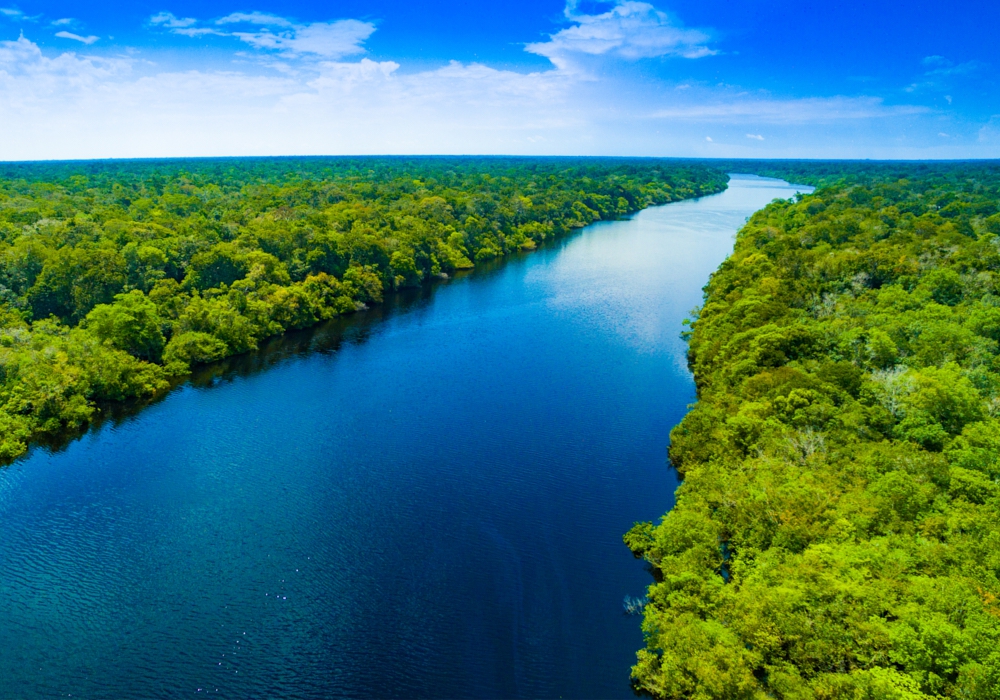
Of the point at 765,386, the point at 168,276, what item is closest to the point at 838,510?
Answer: the point at 765,386

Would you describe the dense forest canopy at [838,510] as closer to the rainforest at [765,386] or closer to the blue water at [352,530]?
the rainforest at [765,386]

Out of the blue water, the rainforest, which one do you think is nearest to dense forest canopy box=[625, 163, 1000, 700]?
the rainforest

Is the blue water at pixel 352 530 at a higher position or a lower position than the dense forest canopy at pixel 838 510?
lower

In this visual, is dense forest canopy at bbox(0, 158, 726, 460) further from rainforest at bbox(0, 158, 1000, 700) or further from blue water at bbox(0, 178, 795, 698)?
blue water at bbox(0, 178, 795, 698)

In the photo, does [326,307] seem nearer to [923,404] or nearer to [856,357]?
[856,357]

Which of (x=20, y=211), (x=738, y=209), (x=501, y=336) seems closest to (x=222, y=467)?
(x=501, y=336)

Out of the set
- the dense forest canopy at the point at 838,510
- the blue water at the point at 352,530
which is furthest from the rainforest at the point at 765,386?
the blue water at the point at 352,530

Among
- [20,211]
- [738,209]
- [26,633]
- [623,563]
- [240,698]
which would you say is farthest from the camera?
[738,209]
